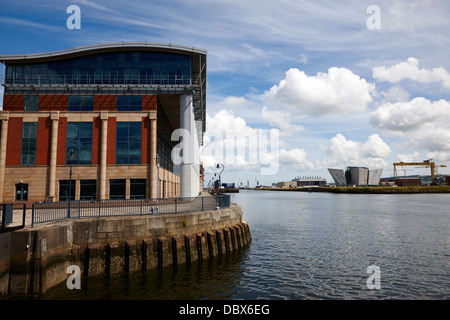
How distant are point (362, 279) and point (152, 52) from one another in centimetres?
3763

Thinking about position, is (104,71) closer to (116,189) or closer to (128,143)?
(128,143)

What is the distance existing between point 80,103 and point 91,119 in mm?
3114

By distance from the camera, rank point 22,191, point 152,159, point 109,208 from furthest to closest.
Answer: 1. point 152,159
2. point 22,191
3. point 109,208

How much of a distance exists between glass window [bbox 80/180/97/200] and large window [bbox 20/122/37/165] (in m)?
6.81

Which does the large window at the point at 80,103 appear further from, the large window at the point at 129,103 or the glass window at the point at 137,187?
the glass window at the point at 137,187

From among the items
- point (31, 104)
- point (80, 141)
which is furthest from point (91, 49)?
point (80, 141)

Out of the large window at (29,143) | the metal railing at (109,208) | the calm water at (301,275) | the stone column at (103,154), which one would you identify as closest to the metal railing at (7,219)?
the metal railing at (109,208)

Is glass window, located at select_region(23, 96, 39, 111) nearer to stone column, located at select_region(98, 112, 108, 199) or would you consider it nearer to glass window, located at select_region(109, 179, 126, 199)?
stone column, located at select_region(98, 112, 108, 199)

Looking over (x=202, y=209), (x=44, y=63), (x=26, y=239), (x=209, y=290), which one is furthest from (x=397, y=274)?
(x=44, y=63)

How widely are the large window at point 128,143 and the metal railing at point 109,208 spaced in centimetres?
1411

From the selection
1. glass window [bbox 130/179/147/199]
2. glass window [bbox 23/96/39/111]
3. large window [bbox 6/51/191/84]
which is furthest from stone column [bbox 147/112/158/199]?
glass window [bbox 23/96/39/111]

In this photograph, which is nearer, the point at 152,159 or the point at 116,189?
the point at 116,189

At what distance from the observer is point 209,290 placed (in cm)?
1673

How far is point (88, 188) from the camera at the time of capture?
37.2 meters
